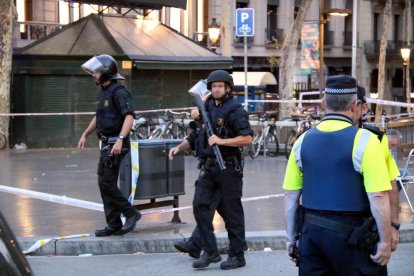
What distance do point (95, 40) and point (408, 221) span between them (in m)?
14.3

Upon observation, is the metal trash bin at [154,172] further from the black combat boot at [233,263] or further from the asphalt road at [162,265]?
the black combat boot at [233,263]

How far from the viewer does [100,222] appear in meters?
10.2

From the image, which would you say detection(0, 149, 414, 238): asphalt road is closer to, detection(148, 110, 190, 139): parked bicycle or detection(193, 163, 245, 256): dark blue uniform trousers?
detection(148, 110, 190, 139): parked bicycle

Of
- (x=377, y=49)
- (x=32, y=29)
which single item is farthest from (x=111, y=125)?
(x=377, y=49)

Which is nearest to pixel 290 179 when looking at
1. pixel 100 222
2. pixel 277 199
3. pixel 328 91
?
pixel 328 91

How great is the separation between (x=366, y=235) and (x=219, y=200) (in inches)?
133

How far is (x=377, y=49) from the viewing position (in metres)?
52.2

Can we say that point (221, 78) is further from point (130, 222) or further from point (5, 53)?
point (5, 53)

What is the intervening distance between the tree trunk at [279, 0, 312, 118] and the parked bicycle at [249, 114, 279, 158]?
900 centimetres

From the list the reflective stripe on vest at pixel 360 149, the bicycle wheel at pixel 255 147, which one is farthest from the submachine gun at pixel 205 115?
the bicycle wheel at pixel 255 147

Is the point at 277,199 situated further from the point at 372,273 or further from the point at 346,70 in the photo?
the point at 346,70

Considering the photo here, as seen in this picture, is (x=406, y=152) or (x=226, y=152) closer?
(x=226, y=152)

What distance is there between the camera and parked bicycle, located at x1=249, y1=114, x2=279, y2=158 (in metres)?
20.2

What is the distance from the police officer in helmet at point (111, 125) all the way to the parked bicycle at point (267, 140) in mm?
11352
